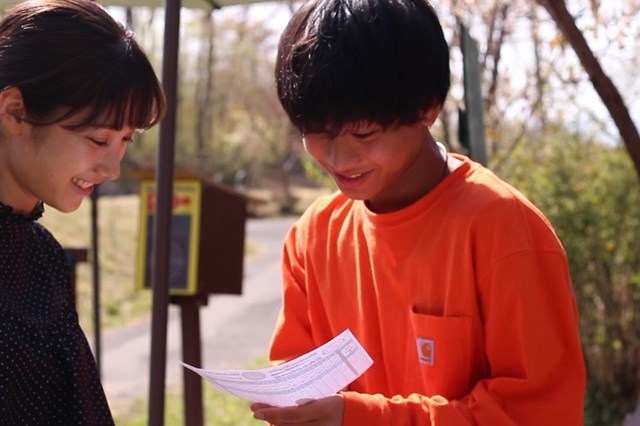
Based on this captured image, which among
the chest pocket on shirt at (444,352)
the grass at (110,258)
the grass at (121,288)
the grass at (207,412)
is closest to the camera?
the chest pocket on shirt at (444,352)

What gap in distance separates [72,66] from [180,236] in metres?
2.57

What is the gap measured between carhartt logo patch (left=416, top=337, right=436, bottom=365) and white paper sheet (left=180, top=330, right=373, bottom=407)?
0.15 meters

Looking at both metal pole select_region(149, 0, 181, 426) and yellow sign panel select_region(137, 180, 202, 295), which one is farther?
yellow sign panel select_region(137, 180, 202, 295)

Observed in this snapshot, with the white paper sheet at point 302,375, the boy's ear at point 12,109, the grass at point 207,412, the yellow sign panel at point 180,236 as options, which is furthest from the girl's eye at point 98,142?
the grass at point 207,412

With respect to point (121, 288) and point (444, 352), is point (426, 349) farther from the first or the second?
point (121, 288)

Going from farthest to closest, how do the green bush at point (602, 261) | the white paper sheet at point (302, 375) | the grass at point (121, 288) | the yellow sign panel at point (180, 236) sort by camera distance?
1. the grass at point (121, 288)
2. the green bush at point (602, 261)
3. the yellow sign panel at point (180, 236)
4. the white paper sheet at point (302, 375)

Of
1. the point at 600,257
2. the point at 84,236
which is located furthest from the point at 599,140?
the point at 84,236

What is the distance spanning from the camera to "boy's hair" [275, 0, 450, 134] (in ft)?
5.83

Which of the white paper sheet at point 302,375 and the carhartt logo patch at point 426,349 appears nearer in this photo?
the white paper sheet at point 302,375

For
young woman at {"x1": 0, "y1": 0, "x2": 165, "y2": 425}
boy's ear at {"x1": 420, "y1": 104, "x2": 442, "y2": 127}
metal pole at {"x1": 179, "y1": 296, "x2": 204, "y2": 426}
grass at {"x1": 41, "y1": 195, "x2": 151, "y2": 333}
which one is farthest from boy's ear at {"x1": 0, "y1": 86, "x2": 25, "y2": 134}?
grass at {"x1": 41, "y1": 195, "x2": 151, "y2": 333}

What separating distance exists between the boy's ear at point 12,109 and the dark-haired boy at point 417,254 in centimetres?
47

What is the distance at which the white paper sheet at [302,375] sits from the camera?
1.65 metres

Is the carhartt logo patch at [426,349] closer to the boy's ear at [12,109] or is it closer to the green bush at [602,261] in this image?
the boy's ear at [12,109]

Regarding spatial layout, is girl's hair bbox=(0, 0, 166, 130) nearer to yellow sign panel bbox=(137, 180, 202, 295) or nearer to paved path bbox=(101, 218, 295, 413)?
yellow sign panel bbox=(137, 180, 202, 295)
